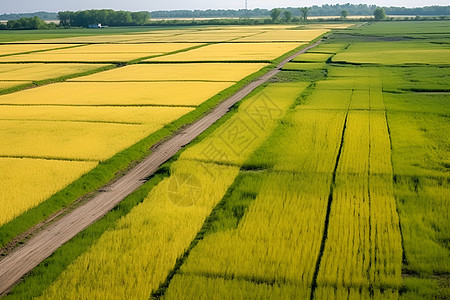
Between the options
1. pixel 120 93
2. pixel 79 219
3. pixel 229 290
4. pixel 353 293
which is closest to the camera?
pixel 353 293

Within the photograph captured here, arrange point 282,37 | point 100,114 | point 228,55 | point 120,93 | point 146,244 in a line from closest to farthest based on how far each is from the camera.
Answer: point 146,244 → point 100,114 → point 120,93 → point 228,55 → point 282,37

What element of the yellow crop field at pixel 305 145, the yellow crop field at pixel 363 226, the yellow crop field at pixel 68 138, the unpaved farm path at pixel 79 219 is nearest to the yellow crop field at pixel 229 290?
the yellow crop field at pixel 363 226

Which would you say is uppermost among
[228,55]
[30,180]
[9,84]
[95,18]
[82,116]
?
[95,18]

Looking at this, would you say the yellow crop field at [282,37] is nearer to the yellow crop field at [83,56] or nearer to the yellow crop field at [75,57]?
the yellow crop field at [83,56]

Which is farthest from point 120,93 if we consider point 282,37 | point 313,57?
point 282,37

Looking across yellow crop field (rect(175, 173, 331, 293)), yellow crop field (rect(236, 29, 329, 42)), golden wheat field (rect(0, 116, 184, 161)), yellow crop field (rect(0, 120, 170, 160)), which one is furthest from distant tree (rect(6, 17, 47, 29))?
yellow crop field (rect(175, 173, 331, 293))

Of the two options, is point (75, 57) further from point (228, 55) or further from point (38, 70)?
point (228, 55)

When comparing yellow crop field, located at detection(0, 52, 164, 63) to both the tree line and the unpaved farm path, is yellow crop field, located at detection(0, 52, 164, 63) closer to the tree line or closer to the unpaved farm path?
the unpaved farm path
